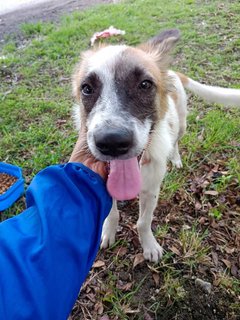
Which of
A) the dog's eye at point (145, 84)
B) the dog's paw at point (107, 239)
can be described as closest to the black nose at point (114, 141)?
the dog's eye at point (145, 84)

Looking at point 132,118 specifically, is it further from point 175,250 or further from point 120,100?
point 175,250

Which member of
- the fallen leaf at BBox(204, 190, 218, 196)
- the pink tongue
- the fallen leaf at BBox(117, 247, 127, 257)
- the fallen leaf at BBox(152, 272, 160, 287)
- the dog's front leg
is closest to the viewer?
the pink tongue

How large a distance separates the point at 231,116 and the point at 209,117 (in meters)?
0.29

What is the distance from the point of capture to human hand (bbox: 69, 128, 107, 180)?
233 centimetres

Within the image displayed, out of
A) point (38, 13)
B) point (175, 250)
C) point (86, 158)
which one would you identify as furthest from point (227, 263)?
point (38, 13)

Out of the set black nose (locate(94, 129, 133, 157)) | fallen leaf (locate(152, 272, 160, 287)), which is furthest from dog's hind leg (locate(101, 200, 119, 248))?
black nose (locate(94, 129, 133, 157))

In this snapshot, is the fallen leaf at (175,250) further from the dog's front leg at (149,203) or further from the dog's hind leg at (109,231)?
the dog's hind leg at (109,231)

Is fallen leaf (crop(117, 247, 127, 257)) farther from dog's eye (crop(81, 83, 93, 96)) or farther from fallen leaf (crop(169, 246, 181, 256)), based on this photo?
dog's eye (crop(81, 83, 93, 96))

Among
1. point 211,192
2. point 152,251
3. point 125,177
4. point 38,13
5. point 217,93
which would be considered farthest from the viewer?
point 38,13

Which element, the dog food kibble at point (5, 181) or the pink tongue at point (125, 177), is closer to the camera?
the pink tongue at point (125, 177)

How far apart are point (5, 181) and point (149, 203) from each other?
5.49 feet

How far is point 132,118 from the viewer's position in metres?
2.10

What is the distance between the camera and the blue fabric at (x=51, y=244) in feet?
4.53

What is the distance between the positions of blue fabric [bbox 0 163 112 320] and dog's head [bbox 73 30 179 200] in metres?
0.25
